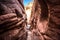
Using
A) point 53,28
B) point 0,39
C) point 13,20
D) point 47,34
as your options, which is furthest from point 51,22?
point 0,39

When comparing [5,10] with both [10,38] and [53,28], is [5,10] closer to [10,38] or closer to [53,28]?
[10,38]

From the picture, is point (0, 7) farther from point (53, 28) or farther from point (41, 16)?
point (41, 16)

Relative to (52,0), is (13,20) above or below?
below

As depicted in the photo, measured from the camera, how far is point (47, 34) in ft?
18.1

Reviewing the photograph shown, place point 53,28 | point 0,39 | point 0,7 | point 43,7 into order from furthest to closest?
1. point 43,7
2. point 53,28
3. point 0,7
4. point 0,39

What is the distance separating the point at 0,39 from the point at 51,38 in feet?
7.27

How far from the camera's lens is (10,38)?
425 cm

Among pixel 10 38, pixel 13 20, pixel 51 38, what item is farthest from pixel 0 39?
pixel 51 38

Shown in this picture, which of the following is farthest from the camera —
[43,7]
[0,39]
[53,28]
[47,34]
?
[43,7]

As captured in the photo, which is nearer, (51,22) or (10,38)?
(10,38)

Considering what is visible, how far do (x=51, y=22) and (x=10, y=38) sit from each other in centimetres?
195

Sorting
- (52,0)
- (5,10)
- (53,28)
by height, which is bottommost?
(53,28)

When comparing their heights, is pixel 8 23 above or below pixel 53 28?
above

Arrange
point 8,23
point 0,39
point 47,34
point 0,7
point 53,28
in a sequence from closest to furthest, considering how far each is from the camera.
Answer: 1. point 0,39
2. point 8,23
3. point 0,7
4. point 53,28
5. point 47,34
